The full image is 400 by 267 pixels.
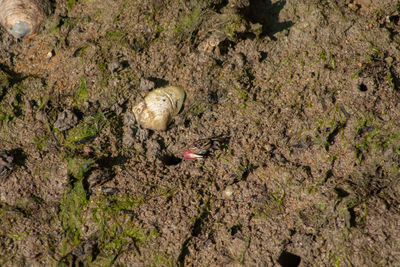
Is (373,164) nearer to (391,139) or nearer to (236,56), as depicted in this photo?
(391,139)

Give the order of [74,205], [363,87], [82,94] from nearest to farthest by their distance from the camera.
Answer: [74,205] < [363,87] < [82,94]

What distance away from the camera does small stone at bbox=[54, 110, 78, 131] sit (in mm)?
3238

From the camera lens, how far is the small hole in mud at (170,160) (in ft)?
10.6

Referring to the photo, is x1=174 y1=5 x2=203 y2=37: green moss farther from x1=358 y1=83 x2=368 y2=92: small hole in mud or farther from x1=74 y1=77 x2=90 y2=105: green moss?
x1=358 y1=83 x2=368 y2=92: small hole in mud

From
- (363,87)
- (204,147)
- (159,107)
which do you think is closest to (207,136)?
(204,147)

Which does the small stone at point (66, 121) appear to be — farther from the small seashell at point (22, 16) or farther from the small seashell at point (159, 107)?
the small seashell at point (22, 16)

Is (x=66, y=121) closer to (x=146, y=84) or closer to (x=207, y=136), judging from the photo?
(x=146, y=84)

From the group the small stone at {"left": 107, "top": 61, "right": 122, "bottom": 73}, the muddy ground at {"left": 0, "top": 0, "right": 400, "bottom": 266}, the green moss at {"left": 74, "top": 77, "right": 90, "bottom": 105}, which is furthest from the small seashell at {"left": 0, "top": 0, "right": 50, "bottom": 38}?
the small stone at {"left": 107, "top": 61, "right": 122, "bottom": 73}

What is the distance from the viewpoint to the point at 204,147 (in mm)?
3143

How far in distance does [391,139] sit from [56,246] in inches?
133

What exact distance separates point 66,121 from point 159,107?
963 millimetres

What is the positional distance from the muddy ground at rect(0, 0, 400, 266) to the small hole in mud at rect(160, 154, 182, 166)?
0.01 m

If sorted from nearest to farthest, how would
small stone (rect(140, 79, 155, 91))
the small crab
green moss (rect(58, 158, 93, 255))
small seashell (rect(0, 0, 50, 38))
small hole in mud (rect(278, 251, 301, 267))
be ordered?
small hole in mud (rect(278, 251, 301, 267)) < green moss (rect(58, 158, 93, 255)) < the small crab < small stone (rect(140, 79, 155, 91)) < small seashell (rect(0, 0, 50, 38))

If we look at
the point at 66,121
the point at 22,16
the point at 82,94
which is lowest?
the point at 66,121
